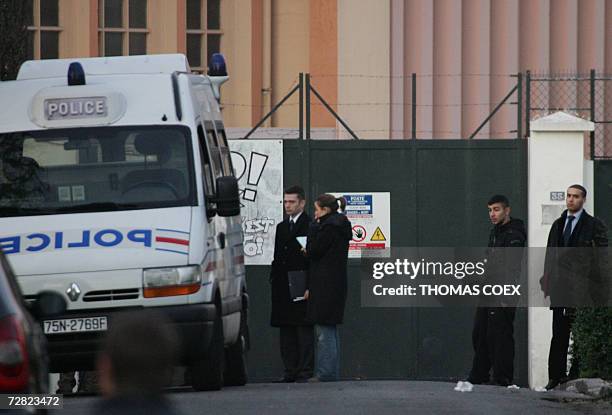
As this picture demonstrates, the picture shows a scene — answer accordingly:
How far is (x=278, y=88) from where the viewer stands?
23.1 m

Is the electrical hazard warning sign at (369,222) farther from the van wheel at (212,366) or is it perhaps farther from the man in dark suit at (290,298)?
the van wheel at (212,366)

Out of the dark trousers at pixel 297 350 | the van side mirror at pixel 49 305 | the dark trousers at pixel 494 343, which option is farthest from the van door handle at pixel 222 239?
the van side mirror at pixel 49 305

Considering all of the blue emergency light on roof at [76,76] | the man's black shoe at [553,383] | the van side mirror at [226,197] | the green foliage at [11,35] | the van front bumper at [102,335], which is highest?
the green foliage at [11,35]

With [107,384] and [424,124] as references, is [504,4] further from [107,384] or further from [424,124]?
[107,384]

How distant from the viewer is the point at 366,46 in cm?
2208

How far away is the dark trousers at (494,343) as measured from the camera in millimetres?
14740

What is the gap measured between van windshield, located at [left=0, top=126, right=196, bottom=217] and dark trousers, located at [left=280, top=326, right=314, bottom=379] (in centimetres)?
423

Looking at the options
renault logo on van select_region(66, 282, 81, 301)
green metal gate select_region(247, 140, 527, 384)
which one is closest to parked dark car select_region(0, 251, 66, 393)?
renault logo on van select_region(66, 282, 81, 301)

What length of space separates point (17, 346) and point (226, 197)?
529 cm

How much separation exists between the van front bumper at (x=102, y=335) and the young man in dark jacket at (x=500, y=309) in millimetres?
3909

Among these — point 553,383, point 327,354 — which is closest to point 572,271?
point 553,383

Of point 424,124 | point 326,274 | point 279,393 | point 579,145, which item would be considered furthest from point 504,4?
point 279,393

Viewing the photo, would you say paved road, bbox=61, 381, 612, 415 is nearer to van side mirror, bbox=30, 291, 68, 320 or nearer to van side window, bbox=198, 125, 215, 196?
van side window, bbox=198, 125, 215, 196

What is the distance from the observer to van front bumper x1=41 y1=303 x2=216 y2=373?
11227 millimetres
